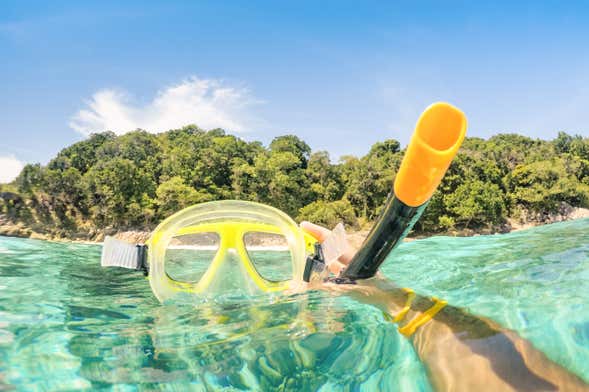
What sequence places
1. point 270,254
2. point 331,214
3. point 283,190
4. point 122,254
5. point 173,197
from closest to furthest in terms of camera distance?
1. point 122,254
2. point 270,254
3. point 331,214
4. point 173,197
5. point 283,190

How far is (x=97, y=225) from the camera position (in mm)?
27328

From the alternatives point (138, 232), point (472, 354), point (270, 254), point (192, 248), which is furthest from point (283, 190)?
point (472, 354)

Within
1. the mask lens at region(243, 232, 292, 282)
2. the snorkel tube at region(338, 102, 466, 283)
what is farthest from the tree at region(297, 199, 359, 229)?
the snorkel tube at region(338, 102, 466, 283)

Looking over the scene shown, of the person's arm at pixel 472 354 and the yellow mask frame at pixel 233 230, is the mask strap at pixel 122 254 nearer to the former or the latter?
the yellow mask frame at pixel 233 230

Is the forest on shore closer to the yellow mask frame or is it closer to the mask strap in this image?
the yellow mask frame

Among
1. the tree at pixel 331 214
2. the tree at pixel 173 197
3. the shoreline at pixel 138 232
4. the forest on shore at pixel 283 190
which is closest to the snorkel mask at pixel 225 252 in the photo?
the shoreline at pixel 138 232

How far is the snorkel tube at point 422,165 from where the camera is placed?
47.6 inches

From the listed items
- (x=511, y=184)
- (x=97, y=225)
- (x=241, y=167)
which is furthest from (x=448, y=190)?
(x=97, y=225)

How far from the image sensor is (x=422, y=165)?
4.14 feet

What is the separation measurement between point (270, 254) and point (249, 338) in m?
1.31

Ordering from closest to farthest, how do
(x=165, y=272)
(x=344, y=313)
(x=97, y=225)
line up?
(x=344, y=313)
(x=165, y=272)
(x=97, y=225)

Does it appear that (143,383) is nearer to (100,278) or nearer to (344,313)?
(344,313)

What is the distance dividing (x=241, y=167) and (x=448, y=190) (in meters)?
16.4

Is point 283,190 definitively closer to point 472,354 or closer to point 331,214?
point 331,214
